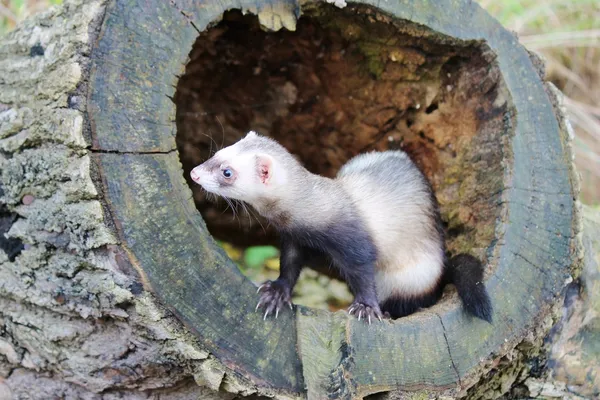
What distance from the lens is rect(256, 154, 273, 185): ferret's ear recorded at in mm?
A: 1271

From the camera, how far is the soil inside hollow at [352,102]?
1.38 m

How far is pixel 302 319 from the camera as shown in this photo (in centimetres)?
108

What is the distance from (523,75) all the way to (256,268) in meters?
1.11

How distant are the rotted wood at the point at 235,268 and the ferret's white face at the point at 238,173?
25cm

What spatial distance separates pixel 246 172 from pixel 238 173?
0.02 metres

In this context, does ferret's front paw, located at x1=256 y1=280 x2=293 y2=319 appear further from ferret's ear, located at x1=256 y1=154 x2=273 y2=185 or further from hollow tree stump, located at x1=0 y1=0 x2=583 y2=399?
ferret's ear, located at x1=256 y1=154 x2=273 y2=185

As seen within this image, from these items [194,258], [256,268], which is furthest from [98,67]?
[256,268]

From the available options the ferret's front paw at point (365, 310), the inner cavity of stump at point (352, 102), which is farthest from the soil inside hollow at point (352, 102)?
the ferret's front paw at point (365, 310)

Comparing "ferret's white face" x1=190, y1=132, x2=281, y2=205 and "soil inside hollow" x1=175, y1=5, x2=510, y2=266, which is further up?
"soil inside hollow" x1=175, y1=5, x2=510, y2=266

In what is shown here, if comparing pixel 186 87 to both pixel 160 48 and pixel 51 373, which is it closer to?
pixel 160 48

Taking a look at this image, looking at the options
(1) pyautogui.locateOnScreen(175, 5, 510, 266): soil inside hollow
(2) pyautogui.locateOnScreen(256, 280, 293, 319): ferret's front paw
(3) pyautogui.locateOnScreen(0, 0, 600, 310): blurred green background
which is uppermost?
(3) pyautogui.locateOnScreen(0, 0, 600, 310): blurred green background

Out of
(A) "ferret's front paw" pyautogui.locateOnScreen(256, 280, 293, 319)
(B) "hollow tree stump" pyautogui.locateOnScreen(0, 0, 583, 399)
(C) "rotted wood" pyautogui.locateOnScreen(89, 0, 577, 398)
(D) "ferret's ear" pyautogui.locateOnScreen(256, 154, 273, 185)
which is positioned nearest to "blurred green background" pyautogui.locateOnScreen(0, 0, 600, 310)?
(B) "hollow tree stump" pyautogui.locateOnScreen(0, 0, 583, 399)

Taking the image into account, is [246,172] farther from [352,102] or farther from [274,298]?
[352,102]

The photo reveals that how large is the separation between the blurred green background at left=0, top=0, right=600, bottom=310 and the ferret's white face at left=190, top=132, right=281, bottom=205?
148 cm
